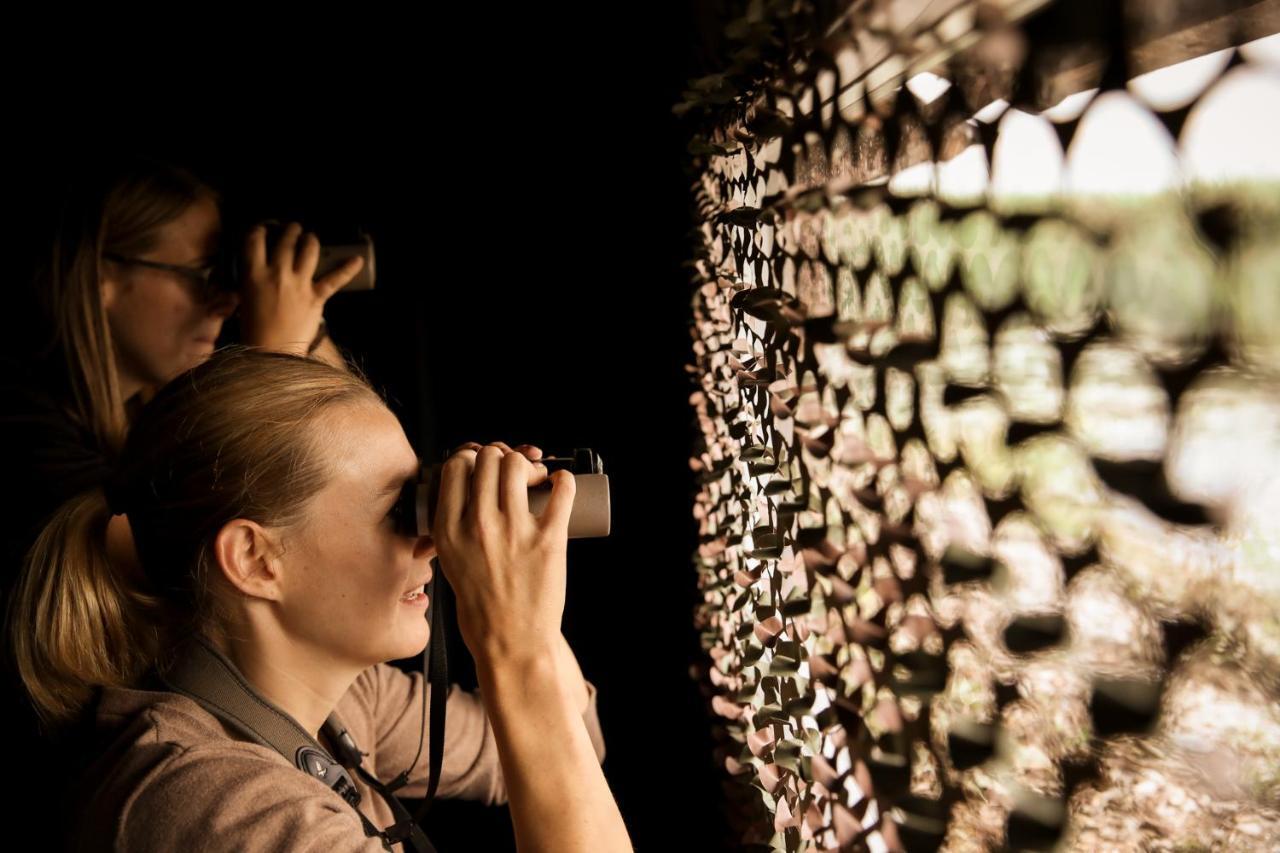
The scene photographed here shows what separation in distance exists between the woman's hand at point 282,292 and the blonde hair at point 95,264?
0.15 meters

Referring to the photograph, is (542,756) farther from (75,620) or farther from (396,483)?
(75,620)

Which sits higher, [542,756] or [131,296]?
[131,296]

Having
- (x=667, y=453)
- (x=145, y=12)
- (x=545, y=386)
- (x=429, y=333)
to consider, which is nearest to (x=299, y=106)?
(x=145, y=12)

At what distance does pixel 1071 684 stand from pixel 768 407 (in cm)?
43

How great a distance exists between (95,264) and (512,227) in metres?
0.64

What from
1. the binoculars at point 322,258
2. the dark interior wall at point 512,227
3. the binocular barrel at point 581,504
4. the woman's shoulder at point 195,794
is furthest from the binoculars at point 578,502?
the binoculars at point 322,258

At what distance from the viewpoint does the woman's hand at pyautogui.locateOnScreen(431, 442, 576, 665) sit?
31.1 inches

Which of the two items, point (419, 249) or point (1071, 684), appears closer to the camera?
point (1071, 684)

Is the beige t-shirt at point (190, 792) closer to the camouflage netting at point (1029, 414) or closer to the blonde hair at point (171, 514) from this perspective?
the blonde hair at point (171, 514)

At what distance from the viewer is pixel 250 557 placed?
0.90 meters

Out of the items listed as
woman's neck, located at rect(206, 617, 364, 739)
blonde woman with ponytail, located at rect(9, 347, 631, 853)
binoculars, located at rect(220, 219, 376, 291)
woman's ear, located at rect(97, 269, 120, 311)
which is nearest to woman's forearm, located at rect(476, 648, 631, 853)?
blonde woman with ponytail, located at rect(9, 347, 631, 853)

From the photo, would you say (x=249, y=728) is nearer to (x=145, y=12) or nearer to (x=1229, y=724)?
(x=1229, y=724)

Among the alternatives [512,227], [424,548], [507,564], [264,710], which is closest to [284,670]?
[264,710]

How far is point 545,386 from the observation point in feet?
5.30
